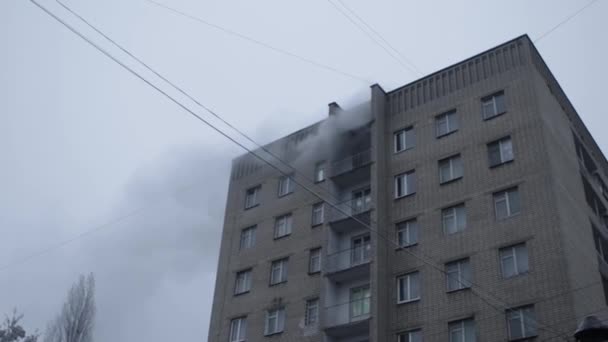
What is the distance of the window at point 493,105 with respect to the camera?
29.2 metres

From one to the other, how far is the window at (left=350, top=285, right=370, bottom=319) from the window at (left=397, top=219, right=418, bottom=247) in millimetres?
2562

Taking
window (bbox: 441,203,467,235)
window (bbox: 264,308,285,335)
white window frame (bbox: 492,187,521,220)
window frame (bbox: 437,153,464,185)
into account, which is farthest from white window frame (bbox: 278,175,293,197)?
white window frame (bbox: 492,187,521,220)

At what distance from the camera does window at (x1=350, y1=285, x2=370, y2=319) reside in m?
28.7

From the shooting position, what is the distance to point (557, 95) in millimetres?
31547

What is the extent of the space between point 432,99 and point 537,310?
11.9 m

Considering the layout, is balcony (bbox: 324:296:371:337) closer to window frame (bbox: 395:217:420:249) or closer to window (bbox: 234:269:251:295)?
window frame (bbox: 395:217:420:249)

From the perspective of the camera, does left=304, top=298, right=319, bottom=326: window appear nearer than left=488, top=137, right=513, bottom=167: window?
No

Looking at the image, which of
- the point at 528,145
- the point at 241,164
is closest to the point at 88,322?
the point at 241,164

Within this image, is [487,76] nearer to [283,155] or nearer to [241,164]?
[283,155]

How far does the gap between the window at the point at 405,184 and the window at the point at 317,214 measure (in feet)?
13.3

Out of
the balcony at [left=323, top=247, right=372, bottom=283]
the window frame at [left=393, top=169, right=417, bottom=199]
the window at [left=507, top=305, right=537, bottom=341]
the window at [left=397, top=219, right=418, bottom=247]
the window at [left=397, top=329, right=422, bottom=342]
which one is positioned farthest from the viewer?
the window frame at [left=393, top=169, right=417, bottom=199]

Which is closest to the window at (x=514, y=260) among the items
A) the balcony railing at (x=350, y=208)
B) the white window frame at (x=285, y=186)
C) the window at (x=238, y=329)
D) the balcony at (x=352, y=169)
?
the balcony railing at (x=350, y=208)

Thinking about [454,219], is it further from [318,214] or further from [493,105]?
[318,214]

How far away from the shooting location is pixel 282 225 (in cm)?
3466
